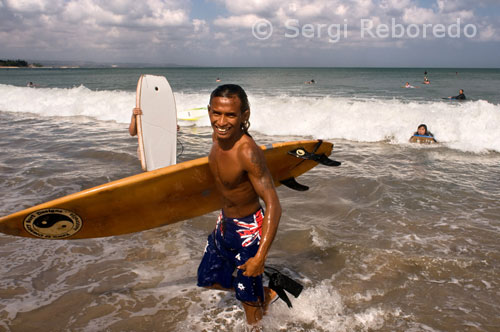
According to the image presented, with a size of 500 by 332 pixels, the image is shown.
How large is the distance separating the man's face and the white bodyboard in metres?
3.12

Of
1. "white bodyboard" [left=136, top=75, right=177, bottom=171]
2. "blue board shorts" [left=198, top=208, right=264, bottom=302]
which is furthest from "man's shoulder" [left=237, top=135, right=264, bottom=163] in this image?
"white bodyboard" [left=136, top=75, right=177, bottom=171]

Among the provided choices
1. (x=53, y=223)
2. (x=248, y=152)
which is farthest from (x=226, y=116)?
(x=53, y=223)

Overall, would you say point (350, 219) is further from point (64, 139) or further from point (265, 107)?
point (265, 107)

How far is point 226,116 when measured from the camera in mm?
2002

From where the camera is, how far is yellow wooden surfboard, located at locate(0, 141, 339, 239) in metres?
2.42

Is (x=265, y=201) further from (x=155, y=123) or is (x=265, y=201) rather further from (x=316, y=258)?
(x=155, y=123)

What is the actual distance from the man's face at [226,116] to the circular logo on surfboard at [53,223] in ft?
4.38

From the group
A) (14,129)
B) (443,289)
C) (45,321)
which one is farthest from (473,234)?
(14,129)

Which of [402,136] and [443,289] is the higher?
[402,136]

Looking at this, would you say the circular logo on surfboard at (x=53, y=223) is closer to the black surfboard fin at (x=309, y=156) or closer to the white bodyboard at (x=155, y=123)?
the black surfboard fin at (x=309, y=156)

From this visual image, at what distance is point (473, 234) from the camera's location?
4000 millimetres

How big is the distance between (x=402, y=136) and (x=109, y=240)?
902 cm

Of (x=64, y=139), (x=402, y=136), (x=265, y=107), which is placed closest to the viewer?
(x=64, y=139)

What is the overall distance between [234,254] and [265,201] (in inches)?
21.0
